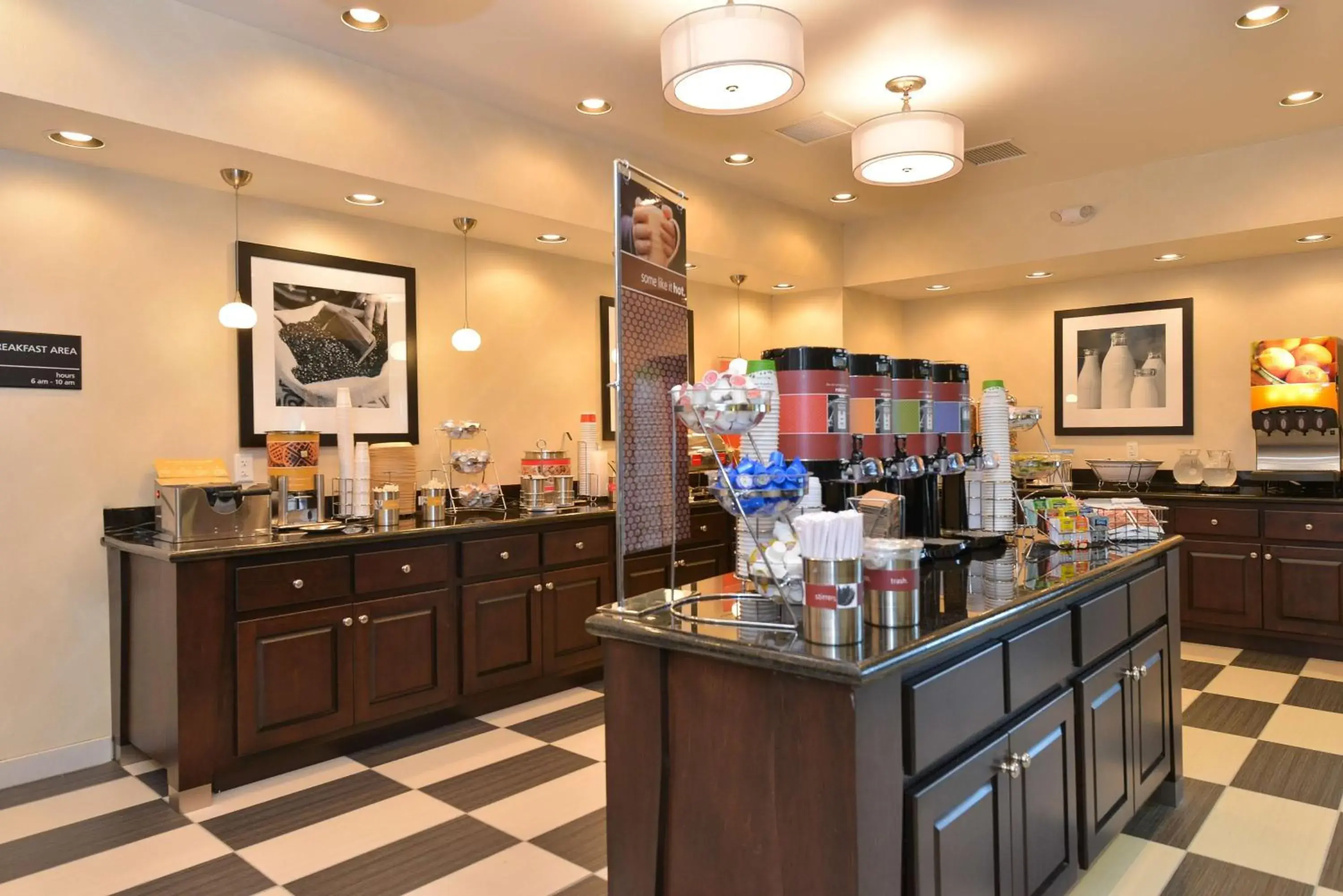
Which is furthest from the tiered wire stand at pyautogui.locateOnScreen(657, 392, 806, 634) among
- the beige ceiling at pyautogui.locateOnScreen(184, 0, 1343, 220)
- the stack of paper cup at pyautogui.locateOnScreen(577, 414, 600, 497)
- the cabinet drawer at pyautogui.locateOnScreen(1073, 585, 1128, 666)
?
the stack of paper cup at pyautogui.locateOnScreen(577, 414, 600, 497)

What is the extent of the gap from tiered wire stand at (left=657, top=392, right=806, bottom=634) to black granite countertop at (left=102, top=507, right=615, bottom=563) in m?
1.90

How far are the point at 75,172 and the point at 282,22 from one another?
1.02m

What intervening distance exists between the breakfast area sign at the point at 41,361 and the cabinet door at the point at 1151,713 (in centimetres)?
385

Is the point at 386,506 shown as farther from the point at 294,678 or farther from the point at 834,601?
the point at 834,601

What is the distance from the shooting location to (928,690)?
157 cm

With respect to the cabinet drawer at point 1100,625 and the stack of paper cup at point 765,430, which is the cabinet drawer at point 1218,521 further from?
the stack of paper cup at point 765,430

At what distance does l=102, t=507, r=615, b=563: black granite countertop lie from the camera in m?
2.94

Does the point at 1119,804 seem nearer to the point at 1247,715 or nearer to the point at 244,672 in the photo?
the point at 1247,715

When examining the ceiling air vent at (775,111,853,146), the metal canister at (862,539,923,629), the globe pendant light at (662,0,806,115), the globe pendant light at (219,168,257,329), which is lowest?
the metal canister at (862,539,923,629)

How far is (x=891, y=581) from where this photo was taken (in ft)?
5.25

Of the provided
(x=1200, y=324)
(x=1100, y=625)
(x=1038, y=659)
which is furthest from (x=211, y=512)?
(x=1200, y=324)

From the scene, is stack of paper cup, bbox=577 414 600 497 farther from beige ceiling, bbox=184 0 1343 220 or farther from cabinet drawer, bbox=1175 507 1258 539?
cabinet drawer, bbox=1175 507 1258 539

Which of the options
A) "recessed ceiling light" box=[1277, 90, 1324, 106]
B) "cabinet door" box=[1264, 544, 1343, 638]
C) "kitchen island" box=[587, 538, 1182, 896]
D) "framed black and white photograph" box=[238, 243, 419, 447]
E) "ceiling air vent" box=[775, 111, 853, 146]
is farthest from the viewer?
"cabinet door" box=[1264, 544, 1343, 638]

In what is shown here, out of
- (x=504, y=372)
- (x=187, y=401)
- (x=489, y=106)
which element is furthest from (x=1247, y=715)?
(x=187, y=401)
